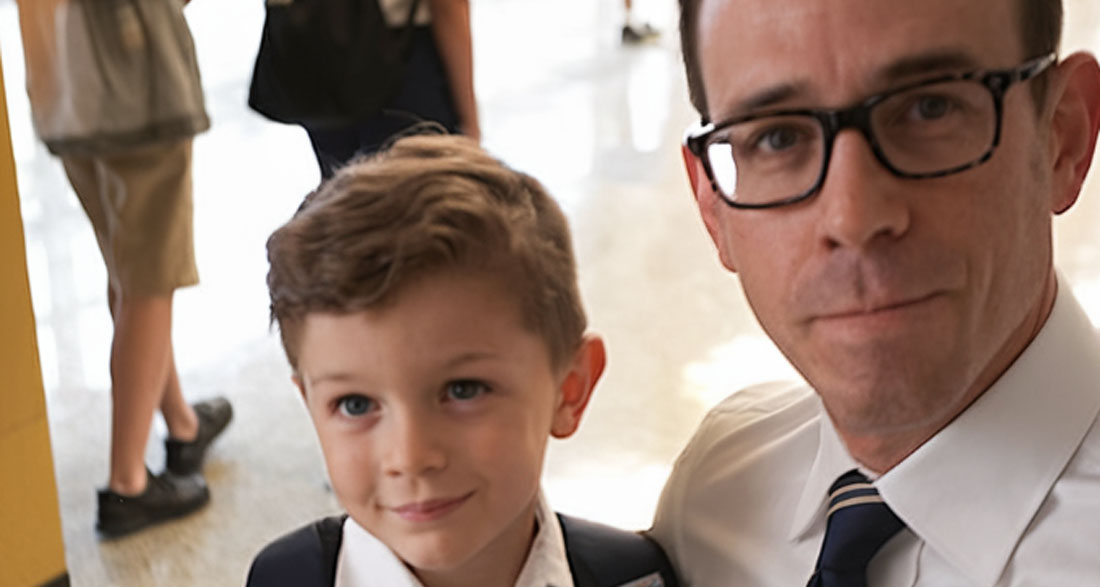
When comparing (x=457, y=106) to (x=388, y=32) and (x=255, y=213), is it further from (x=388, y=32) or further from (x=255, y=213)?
(x=255, y=213)

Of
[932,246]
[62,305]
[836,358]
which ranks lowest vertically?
[62,305]

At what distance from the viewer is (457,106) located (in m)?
2.59

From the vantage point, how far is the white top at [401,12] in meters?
2.48

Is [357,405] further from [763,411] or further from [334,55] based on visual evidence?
[334,55]

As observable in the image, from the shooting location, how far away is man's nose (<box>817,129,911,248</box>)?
42.8 inches

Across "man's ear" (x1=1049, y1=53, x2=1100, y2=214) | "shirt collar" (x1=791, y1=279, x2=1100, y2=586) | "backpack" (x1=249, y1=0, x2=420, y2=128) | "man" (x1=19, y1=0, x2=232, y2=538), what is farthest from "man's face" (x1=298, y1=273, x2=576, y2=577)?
"man" (x1=19, y1=0, x2=232, y2=538)

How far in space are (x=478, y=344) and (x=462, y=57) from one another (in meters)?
1.37

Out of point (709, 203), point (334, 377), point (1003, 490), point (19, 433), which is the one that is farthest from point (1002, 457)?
point (19, 433)

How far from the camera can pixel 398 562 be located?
4.27 feet

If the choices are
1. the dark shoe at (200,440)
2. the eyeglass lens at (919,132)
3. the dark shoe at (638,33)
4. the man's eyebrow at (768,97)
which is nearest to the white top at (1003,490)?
the eyeglass lens at (919,132)

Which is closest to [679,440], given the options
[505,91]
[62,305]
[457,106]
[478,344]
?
[457,106]

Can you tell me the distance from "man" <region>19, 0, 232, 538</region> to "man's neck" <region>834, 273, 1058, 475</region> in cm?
198

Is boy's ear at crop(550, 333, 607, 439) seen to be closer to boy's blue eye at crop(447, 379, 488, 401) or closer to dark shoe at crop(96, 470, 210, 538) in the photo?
boy's blue eye at crop(447, 379, 488, 401)

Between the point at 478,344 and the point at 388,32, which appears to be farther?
the point at 388,32
